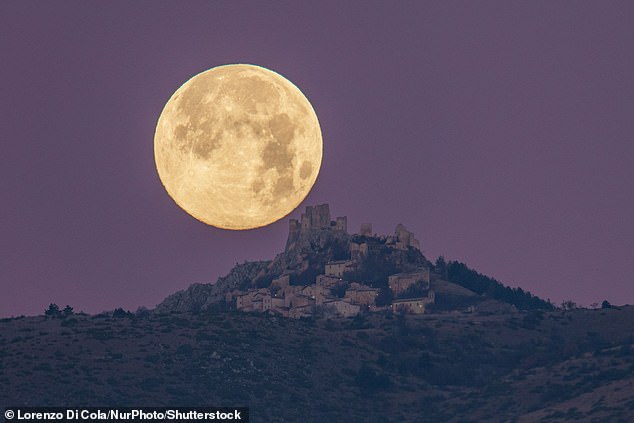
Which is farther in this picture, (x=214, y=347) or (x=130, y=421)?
(x=214, y=347)

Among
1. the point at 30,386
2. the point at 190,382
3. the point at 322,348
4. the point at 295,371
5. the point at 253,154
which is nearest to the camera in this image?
the point at 253,154

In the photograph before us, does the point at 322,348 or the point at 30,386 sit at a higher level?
the point at 322,348

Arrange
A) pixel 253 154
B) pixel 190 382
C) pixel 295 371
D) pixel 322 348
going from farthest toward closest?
pixel 322 348 < pixel 295 371 < pixel 190 382 < pixel 253 154

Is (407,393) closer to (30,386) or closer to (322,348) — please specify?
(322,348)

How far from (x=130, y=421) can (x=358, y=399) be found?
38901 millimetres

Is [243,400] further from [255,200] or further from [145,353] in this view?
[255,200]

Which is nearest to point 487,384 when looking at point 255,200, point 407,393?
point 407,393

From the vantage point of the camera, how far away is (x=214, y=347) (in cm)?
19075

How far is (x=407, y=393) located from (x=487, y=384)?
33.0ft

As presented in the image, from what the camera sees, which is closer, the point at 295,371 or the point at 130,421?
the point at 130,421

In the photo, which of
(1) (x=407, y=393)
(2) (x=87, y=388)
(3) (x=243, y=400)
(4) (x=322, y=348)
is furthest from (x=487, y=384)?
(2) (x=87, y=388)

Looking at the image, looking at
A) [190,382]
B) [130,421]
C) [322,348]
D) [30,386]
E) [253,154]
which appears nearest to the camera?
[253,154]

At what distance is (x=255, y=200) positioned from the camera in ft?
378

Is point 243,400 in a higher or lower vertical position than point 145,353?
lower
